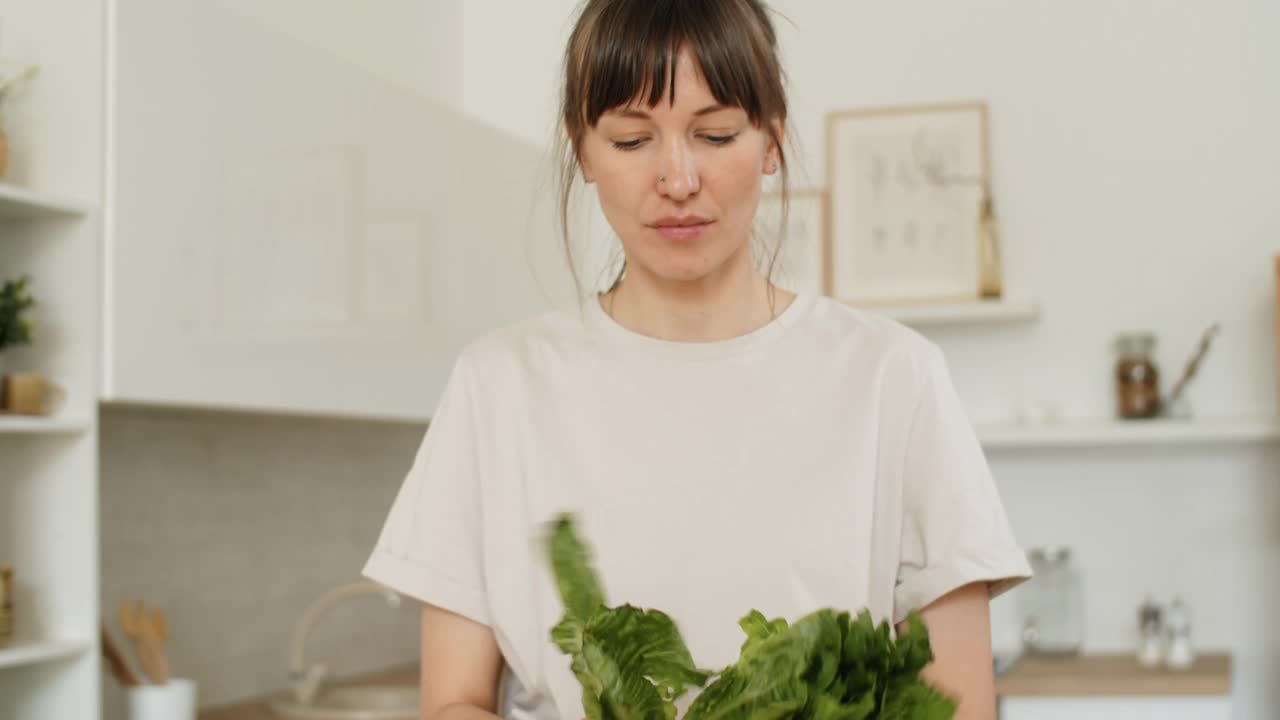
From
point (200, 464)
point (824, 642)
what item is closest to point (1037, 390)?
point (200, 464)

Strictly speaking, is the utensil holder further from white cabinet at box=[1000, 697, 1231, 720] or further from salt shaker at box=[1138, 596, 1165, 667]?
salt shaker at box=[1138, 596, 1165, 667]

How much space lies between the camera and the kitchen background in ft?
7.09

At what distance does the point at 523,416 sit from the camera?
1.02m

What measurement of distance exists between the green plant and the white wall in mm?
1881

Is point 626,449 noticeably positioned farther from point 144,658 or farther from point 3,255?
point 144,658

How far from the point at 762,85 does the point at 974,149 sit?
110 inches

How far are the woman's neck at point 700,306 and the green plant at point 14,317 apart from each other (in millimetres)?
1358

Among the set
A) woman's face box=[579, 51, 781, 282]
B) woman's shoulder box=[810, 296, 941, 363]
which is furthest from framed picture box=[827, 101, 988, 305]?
woman's face box=[579, 51, 781, 282]

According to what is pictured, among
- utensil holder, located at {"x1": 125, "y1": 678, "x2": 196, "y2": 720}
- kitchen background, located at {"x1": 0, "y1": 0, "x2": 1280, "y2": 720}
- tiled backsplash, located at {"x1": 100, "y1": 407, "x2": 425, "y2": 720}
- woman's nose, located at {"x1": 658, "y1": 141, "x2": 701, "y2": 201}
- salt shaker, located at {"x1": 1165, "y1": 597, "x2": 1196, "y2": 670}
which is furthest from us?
salt shaker, located at {"x1": 1165, "y1": 597, "x2": 1196, "y2": 670}

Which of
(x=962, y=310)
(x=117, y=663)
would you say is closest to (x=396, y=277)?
(x=117, y=663)

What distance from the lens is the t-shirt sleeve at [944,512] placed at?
3.03 feet

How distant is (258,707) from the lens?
2.80 m

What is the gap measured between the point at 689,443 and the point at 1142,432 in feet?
8.39

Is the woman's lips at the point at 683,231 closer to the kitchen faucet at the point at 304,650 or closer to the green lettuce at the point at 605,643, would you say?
the green lettuce at the point at 605,643
